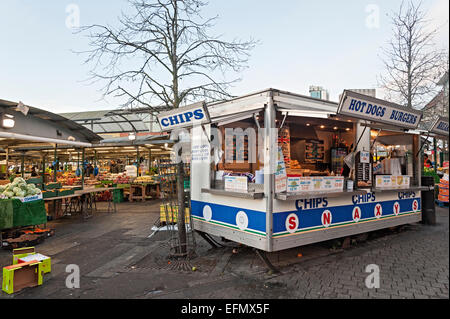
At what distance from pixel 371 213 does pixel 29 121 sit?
916 centimetres

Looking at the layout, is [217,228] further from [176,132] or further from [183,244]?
[176,132]

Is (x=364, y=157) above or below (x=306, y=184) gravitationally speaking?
above

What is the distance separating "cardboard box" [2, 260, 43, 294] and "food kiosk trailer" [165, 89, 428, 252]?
114 inches

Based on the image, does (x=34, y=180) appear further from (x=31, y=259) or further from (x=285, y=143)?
(x=285, y=143)

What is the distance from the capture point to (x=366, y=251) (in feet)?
18.7

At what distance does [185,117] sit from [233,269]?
9.60ft

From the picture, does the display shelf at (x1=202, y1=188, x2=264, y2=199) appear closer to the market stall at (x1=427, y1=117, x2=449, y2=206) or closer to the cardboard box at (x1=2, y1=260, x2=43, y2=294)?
the market stall at (x1=427, y1=117, x2=449, y2=206)

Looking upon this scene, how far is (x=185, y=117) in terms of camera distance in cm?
530

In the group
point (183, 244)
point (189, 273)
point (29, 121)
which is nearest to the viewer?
point (189, 273)

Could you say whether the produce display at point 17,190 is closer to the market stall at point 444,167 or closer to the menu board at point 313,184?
the menu board at point 313,184

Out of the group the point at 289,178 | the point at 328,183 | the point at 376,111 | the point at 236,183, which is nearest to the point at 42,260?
the point at 236,183
